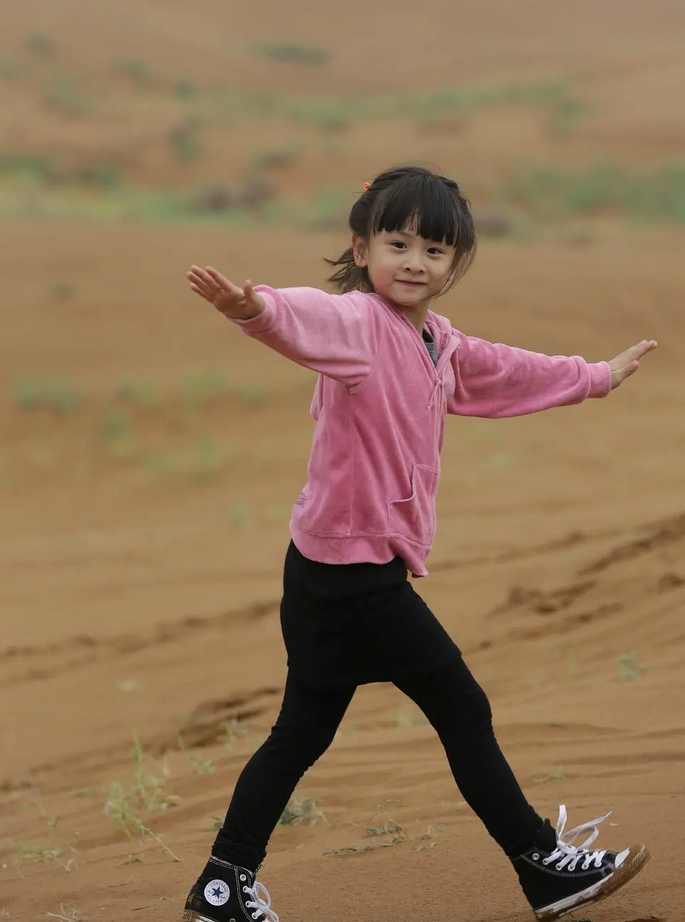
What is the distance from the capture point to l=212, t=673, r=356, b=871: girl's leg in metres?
3.12

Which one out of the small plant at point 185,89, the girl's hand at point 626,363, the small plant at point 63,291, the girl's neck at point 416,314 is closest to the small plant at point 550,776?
the girl's hand at point 626,363

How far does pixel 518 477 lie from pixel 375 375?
275 inches

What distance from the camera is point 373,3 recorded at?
167 feet

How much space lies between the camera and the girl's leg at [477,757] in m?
3.05

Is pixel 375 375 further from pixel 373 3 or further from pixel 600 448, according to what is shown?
pixel 373 3

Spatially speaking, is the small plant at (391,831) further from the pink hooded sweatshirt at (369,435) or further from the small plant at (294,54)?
the small plant at (294,54)

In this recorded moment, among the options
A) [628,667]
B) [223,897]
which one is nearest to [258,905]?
[223,897]

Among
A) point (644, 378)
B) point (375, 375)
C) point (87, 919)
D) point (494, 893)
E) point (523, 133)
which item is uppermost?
point (523, 133)

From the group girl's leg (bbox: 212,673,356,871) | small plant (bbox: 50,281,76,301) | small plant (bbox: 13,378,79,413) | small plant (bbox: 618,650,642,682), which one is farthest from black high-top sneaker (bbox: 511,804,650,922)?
small plant (bbox: 50,281,76,301)

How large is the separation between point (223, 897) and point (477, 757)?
659mm

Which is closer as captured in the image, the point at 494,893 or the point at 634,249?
the point at 494,893

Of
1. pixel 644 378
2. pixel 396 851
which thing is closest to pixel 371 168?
pixel 644 378

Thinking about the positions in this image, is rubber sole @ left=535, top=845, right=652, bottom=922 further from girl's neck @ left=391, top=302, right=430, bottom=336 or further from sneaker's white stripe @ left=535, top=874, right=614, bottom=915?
girl's neck @ left=391, top=302, right=430, bottom=336

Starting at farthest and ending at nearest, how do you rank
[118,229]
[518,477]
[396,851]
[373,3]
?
[373,3], [118,229], [518,477], [396,851]
